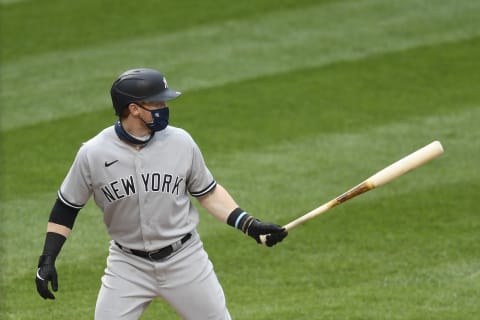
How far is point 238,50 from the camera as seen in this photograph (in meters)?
13.0

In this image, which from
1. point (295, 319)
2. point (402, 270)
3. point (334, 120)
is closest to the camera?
point (295, 319)

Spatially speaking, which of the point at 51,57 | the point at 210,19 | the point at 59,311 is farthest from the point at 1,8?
the point at 59,311

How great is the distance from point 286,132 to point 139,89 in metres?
5.45

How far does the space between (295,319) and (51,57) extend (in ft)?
22.6

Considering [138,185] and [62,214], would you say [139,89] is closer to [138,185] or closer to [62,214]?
[138,185]

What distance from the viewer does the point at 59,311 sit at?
7574 millimetres

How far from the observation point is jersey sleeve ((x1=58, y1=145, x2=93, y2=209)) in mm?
5679


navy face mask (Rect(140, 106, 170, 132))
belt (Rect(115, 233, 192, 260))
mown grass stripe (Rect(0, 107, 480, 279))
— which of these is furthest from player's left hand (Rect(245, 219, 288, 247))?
mown grass stripe (Rect(0, 107, 480, 279))

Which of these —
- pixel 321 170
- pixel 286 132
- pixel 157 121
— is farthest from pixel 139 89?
pixel 286 132

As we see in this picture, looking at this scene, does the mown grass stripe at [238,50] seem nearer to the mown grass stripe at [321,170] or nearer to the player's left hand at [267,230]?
the mown grass stripe at [321,170]

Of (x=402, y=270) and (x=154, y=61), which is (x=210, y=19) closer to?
(x=154, y=61)

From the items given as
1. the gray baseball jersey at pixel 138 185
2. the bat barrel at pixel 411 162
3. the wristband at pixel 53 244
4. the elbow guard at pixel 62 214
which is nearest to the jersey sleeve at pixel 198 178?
the gray baseball jersey at pixel 138 185

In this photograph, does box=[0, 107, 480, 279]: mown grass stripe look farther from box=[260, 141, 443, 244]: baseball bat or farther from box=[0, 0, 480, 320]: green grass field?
box=[260, 141, 443, 244]: baseball bat

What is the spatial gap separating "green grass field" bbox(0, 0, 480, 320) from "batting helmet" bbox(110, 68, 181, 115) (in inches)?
87.4
